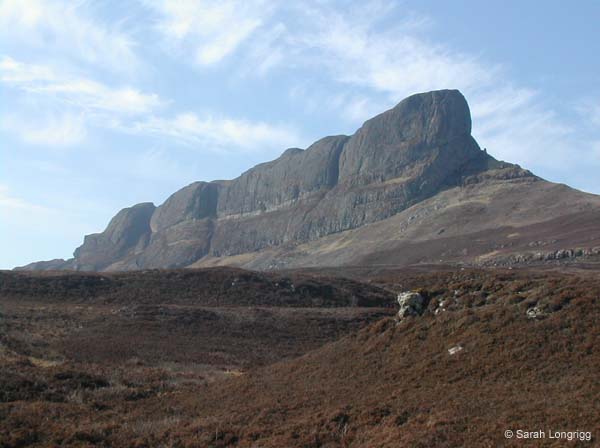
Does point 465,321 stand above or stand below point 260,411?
above

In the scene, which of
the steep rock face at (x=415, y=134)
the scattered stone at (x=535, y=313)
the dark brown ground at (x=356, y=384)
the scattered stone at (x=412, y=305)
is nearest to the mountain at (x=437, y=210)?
the steep rock face at (x=415, y=134)

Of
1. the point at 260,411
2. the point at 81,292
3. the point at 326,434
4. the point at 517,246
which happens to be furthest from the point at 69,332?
the point at 517,246

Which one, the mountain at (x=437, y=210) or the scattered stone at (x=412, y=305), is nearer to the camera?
the scattered stone at (x=412, y=305)

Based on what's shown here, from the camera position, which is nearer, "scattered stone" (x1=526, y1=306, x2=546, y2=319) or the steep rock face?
"scattered stone" (x1=526, y1=306, x2=546, y2=319)

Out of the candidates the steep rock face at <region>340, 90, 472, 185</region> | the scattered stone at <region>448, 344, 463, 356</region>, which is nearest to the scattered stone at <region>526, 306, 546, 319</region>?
the scattered stone at <region>448, 344, 463, 356</region>

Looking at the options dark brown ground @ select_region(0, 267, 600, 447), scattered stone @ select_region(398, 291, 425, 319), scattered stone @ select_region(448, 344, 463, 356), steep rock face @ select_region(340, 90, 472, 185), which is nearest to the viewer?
dark brown ground @ select_region(0, 267, 600, 447)

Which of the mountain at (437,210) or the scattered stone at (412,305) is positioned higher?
the mountain at (437,210)

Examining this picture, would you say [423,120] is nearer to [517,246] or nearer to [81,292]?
[517,246]

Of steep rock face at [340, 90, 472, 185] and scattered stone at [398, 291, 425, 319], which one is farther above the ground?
steep rock face at [340, 90, 472, 185]

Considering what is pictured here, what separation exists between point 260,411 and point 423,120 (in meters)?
180

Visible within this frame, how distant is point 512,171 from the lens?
16638cm

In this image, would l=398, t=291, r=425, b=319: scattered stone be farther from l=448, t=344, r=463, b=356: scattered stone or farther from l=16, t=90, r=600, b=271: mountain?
l=16, t=90, r=600, b=271: mountain

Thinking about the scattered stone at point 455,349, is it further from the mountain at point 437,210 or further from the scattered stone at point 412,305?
the mountain at point 437,210

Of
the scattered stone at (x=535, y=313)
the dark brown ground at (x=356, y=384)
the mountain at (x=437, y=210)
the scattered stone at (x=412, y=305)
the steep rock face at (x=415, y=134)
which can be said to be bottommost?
the dark brown ground at (x=356, y=384)
